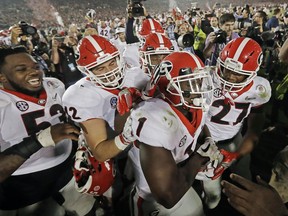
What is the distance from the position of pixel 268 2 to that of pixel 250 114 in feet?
76.9

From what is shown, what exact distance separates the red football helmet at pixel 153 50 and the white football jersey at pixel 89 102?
85 cm

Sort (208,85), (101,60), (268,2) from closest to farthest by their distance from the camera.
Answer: (208,85) → (101,60) → (268,2)

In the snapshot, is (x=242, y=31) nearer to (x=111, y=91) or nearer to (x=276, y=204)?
(x=111, y=91)

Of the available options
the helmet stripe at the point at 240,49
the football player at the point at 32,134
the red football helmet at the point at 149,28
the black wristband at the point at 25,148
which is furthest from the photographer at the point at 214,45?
the black wristband at the point at 25,148

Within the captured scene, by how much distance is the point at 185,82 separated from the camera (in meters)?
1.64

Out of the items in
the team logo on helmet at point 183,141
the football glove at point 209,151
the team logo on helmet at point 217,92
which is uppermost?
the team logo on helmet at point 183,141

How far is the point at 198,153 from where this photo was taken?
5.87 feet

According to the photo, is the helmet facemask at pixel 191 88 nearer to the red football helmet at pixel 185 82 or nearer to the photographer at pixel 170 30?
the red football helmet at pixel 185 82

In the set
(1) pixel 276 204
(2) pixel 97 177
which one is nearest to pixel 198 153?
(1) pixel 276 204

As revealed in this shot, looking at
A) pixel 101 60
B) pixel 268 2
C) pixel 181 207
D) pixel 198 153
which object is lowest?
pixel 268 2

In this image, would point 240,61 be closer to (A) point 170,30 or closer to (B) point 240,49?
(B) point 240,49

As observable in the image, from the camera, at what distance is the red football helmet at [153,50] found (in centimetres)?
298

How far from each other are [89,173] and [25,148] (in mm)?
515

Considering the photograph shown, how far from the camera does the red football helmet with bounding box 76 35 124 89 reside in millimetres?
2207
